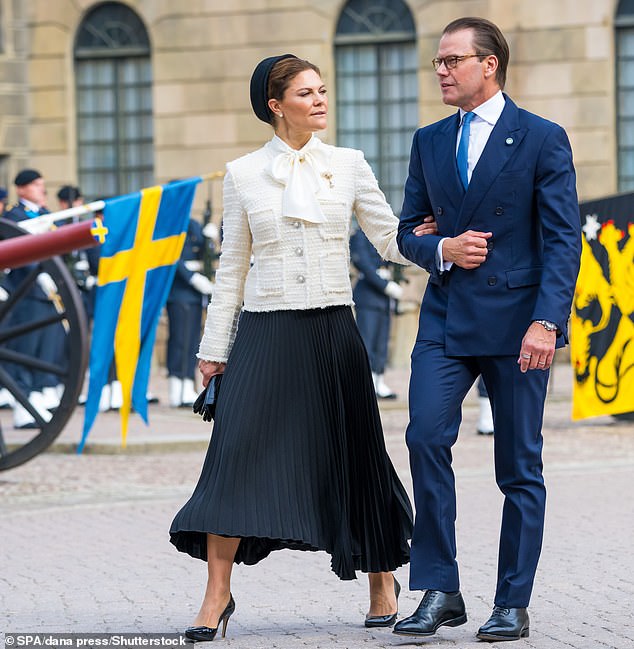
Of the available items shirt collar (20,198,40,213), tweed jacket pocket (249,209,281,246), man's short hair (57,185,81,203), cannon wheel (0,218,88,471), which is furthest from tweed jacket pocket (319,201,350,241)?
man's short hair (57,185,81,203)

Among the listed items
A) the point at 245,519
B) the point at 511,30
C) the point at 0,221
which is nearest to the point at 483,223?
the point at 245,519

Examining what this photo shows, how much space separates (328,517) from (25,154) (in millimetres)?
17356

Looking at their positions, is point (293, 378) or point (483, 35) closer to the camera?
point (483, 35)

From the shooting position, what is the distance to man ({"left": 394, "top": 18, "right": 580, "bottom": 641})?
17.4ft

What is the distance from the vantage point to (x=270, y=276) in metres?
5.56

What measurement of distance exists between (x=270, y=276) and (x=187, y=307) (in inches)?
406

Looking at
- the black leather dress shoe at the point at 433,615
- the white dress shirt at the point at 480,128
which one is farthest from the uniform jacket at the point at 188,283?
the black leather dress shoe at the point at 433,615

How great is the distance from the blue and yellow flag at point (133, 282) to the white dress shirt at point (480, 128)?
5.57 metres

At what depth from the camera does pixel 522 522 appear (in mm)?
5336

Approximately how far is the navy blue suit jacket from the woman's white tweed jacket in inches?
11.5

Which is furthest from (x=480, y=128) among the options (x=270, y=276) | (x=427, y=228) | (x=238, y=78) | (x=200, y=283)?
(x=238, y=78)

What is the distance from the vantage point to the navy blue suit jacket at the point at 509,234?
521cm

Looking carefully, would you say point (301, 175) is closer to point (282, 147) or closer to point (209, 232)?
point (282, 147)

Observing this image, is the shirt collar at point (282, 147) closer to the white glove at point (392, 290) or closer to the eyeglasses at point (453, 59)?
the eyeglasses at point (453, 59)
